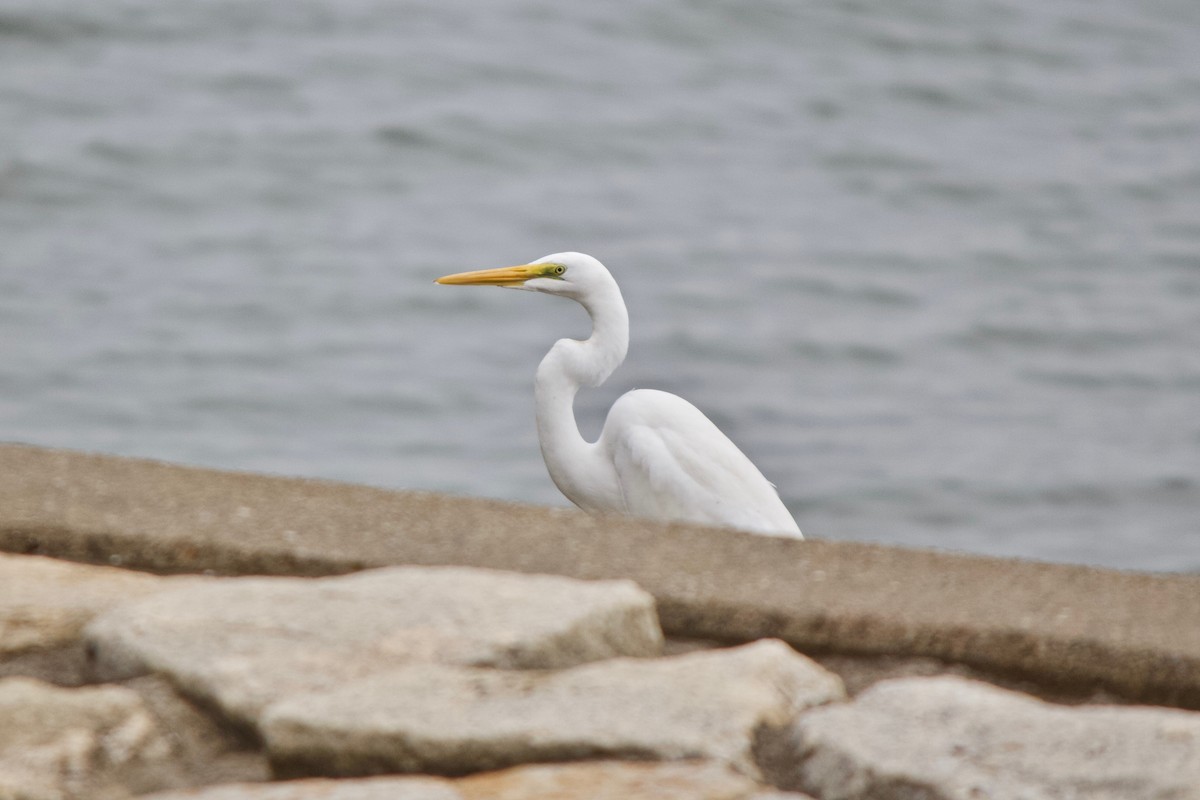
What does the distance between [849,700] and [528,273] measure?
237cm

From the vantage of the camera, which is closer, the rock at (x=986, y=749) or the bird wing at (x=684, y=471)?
the rock at (x=986, y=749)

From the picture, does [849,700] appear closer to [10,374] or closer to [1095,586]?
[1095,586]

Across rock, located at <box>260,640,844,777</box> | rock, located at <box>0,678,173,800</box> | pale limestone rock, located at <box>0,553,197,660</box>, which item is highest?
rock, located at <box>260,640,844,777</box>

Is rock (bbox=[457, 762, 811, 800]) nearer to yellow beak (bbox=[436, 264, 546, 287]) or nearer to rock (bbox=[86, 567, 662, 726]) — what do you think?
rock (bbox=[86, 567, 662, 726])

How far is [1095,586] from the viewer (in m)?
2.32

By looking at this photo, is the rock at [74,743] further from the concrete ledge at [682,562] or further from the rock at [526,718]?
the concrete ledge at [682,562]

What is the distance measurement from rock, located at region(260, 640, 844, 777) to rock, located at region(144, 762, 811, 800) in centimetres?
3

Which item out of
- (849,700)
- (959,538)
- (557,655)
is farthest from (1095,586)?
(959,538)

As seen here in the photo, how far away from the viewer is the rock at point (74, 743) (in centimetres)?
170

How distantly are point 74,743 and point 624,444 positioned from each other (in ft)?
7.92

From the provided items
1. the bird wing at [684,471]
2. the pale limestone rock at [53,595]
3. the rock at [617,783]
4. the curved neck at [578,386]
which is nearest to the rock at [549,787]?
the rock at [617,783]

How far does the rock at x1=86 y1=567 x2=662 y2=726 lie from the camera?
1.89m

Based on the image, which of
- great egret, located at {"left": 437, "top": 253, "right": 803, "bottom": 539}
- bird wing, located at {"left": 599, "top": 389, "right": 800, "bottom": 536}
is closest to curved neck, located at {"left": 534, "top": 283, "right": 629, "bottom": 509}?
great egret, located at {"left": 437, "top": 253, "right": 803, "bottom": 539}

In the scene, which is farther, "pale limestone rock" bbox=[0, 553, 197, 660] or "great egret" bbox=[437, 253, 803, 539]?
"great egret" bbox=[437, 253, 803, 539]
